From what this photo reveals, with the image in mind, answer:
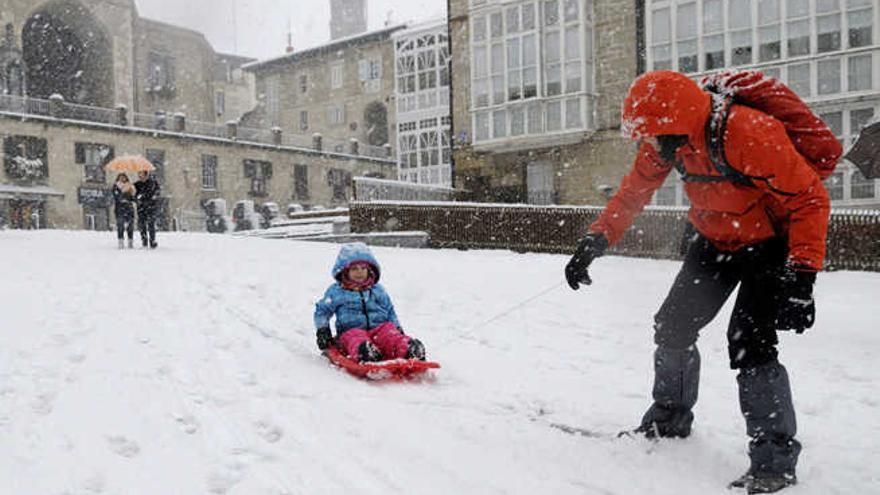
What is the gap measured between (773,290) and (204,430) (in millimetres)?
2569

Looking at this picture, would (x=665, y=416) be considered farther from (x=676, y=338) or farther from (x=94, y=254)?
(x=94, y=254)

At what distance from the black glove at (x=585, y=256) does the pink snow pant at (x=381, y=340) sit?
1591 mm

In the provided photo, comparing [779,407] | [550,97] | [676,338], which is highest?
[550,97]

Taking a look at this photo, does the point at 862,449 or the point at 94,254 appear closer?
the point at 862,449

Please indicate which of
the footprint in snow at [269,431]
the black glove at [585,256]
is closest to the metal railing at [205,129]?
the footprint in snow at [269,431]

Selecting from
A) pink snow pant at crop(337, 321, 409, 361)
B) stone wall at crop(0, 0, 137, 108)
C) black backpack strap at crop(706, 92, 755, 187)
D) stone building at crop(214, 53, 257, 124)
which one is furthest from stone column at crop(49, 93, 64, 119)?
black backpack strap at crop(706, 92, 755, 187)

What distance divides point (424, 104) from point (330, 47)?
11691mm

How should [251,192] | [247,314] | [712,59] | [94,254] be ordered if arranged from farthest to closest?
[251,192], [712,59], [94,254], [247,314]

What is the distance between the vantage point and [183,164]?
115ft

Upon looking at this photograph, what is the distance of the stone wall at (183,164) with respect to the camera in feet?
102

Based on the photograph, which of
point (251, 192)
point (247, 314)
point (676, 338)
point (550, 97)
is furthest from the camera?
point (251, 192)

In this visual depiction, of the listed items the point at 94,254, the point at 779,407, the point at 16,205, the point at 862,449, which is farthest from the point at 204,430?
the point at 16,205

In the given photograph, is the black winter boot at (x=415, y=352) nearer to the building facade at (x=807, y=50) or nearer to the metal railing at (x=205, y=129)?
the building facade at (x=807, y=50)

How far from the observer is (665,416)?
3.37 m
